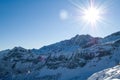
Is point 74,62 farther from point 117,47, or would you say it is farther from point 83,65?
point 117,47

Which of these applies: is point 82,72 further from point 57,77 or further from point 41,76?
point 41,76

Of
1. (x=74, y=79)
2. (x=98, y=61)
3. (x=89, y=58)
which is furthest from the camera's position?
(x=89, y=58)

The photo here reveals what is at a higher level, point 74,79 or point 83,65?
point 83,65

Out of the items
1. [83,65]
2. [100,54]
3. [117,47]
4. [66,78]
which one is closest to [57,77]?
[66,78]

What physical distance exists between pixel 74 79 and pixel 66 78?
29.8ft

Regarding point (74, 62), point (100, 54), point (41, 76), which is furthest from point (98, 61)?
point (41, 76)

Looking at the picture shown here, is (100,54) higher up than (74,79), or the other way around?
(100,54)

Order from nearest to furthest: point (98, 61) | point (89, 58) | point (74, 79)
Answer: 1. point (74, 79)
2. point (98, 61)
3. point (89, 58)

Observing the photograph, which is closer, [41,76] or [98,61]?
[98,61]

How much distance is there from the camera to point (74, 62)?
197500mm

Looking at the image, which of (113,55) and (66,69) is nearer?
(113,55)

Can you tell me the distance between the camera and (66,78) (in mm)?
178125

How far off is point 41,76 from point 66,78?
94.2 feet

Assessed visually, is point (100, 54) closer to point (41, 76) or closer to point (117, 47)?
point (117, 47)
